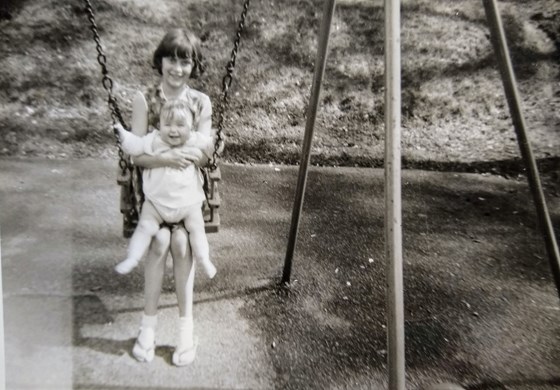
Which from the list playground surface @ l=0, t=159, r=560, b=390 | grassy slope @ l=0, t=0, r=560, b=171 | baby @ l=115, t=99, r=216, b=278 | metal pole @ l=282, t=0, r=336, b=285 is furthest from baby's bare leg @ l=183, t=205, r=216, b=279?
grassy slope @ l=0, t=0, r=560, b=171

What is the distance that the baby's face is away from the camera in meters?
1.84

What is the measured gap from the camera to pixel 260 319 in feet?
8.41

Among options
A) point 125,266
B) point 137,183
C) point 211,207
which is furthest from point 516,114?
point 125,266

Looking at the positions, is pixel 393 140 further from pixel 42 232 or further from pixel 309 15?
pixel 309 15

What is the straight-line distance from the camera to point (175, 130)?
1.84 metres

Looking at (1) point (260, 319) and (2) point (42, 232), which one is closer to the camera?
(1) point (260, 319)

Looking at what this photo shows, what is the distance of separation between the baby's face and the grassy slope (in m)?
1.91

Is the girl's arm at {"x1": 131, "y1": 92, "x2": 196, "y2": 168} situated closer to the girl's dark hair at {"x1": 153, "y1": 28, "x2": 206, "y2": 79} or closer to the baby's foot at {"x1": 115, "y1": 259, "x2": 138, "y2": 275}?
the girl's dark hair at {"x1": 153, "y1": 28, "x2": 206, "y2": 79}

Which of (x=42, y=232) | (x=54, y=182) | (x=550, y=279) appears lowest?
(x=550, y=279)

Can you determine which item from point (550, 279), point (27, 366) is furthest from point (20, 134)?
point (550, 279)

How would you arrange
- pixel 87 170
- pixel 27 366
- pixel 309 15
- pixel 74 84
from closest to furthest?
pixel 27 366
pixel 87 170
pixel 74 84
pixel 309 15

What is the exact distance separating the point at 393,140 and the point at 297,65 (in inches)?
133

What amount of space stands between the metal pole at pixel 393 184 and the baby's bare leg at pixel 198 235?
663 mm

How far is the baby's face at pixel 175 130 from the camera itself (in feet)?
6.04
